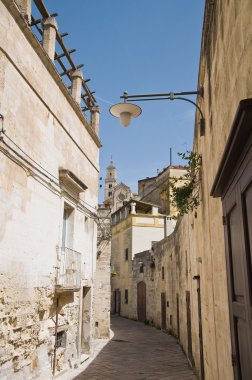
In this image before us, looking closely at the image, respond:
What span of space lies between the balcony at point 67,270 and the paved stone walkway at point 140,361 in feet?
7.90

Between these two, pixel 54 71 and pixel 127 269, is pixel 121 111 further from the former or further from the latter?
pixel 127 269

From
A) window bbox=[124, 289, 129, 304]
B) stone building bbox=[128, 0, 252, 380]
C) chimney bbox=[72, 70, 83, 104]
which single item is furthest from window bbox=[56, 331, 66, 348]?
window bbox=[124, 289, 129, 304]

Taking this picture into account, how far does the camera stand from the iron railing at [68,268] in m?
9.38

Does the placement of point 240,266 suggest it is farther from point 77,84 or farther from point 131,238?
point 131,238

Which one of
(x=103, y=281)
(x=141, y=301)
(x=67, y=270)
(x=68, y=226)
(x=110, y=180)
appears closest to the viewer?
(x=67, y=270)

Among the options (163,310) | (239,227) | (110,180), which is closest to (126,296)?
(163,310)

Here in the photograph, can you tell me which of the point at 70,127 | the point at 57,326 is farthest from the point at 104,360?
the point at 70,127

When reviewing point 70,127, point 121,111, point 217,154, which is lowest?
point 217,154

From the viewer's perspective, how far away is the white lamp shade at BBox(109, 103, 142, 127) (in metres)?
5.79

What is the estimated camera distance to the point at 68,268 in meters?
9.93

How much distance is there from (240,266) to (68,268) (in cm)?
749

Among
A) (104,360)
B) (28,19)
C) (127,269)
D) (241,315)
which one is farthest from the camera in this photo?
(127,269)

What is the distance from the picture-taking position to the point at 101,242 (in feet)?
57.4

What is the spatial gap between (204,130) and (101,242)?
40.5 feet
